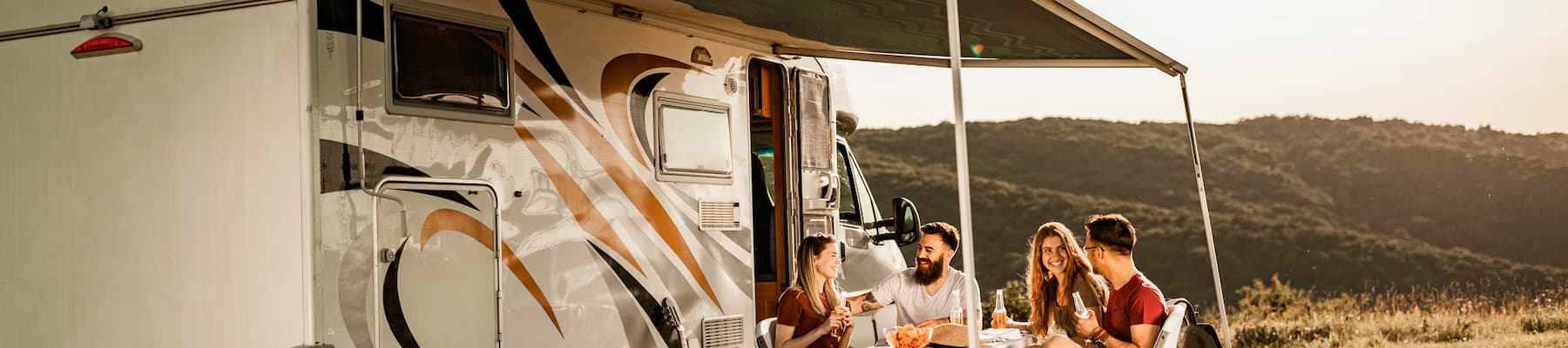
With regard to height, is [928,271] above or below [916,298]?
above

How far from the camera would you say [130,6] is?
4.27 m

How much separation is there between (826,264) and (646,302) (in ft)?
2.49

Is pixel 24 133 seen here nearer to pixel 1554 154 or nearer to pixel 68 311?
pixel 68 311

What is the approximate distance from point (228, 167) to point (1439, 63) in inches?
775

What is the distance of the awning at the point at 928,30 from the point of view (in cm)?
503

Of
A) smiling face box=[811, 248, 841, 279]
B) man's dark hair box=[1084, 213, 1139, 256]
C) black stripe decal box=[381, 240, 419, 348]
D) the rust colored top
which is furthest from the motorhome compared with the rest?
man's dark hair box=[1084, 213, 1139, 256]

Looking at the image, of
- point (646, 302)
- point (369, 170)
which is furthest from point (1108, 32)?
point (369, 170)

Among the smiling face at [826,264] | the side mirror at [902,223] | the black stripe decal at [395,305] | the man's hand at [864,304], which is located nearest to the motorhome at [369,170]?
the black stripe decal at [395,305]

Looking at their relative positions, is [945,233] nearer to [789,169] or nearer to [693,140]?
[789,169]

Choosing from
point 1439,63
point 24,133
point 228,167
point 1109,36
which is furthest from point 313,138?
point 1439,63

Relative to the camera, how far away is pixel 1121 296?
4.75 metres

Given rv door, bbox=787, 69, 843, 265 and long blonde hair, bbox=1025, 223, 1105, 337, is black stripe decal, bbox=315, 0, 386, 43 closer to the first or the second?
rv door, bbox=787, 69, 843, 265

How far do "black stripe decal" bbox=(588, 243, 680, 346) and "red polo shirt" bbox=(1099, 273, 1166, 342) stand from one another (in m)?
1.71

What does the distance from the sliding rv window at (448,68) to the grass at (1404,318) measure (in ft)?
43.3
